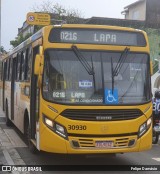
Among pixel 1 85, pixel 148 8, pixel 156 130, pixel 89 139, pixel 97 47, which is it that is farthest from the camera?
pixel 148 8

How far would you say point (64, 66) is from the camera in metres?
8.70

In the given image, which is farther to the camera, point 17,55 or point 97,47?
point 17,55

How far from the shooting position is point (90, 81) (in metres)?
8.69

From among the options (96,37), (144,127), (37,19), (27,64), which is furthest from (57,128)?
(37,19)

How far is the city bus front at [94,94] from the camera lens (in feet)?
27.5

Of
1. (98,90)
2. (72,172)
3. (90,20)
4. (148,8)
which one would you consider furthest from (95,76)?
(148,8)

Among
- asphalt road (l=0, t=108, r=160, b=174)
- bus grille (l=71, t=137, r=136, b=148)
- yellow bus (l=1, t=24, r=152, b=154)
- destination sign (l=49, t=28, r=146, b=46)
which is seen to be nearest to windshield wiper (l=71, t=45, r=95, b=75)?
yellow bus (l=1, t=24, r=152, b=154)

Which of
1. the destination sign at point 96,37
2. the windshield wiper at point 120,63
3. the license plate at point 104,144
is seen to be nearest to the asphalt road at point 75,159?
the license plate at point 104,144

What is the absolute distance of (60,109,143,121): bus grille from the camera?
8.40 meters

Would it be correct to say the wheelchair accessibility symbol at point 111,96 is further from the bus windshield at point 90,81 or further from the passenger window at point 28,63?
the passenger window at point 28,63

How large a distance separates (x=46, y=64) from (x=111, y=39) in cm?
150

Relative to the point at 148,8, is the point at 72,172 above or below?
below

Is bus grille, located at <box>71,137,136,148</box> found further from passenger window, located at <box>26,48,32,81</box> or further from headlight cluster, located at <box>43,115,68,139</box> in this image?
passenger window, located at <box>26,48,32,81</box>

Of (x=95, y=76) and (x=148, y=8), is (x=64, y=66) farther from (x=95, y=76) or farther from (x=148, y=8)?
(x=148, y=8)
